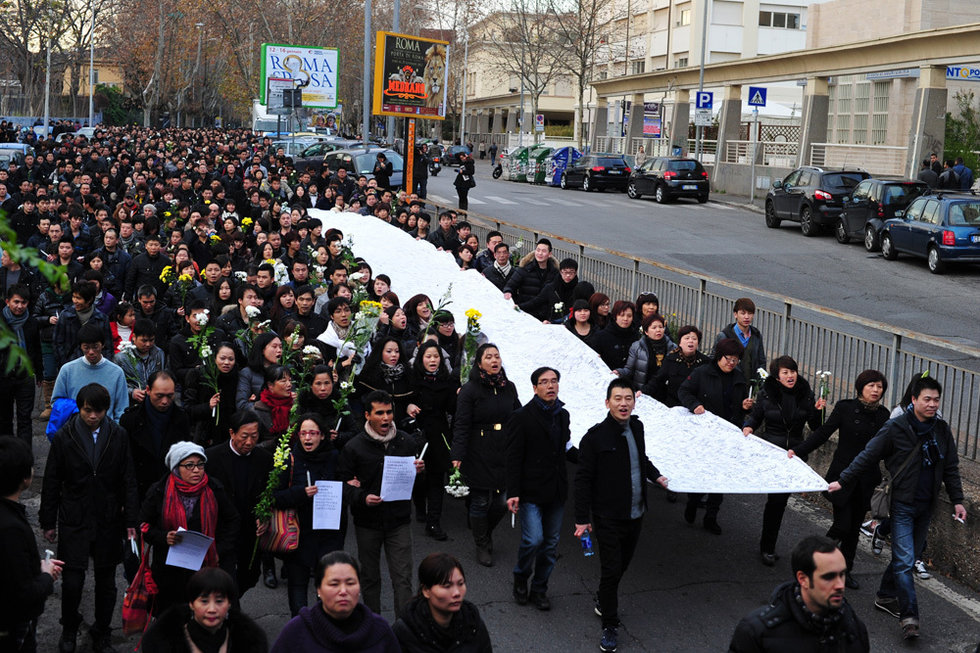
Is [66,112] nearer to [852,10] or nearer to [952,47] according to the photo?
[852,10]

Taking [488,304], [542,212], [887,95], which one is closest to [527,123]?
[887,95]

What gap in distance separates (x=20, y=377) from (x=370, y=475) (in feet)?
12.5

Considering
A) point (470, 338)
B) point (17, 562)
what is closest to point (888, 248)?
point (470, 338)

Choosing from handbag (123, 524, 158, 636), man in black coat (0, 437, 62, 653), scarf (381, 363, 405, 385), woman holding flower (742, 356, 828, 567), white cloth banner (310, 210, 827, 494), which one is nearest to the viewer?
man in black coat (0, 437, 62, 653)

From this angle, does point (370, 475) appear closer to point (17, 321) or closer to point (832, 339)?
point (832, 339)

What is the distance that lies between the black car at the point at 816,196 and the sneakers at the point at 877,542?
20.2 m

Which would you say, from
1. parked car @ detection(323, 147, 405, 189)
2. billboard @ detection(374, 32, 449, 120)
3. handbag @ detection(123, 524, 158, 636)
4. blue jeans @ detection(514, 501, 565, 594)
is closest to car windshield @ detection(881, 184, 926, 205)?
billboard @ detection(374, 32, 449, 120)

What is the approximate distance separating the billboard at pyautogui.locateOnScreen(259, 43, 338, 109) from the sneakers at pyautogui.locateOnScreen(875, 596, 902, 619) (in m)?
43.9

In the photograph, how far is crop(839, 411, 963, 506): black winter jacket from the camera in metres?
7.34

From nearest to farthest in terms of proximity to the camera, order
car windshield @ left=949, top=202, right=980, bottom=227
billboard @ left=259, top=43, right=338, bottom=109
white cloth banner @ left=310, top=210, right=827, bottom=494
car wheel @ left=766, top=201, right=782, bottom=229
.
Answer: white cloth banner @ left=310, top=210, right=827, bottom=494 → car windshield @ left=949, top=202, right=980, bottom=227 → car wheel @ left=766, top=201, right=782, bottom=229 → billboard @ left=259, top=43, right=338, bottom=109

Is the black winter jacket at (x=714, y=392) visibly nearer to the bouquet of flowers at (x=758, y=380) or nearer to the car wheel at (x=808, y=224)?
the bouquet of flowers at (x=758, y=380)

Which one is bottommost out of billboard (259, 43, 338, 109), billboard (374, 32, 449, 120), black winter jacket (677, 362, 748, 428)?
black winter jacket (677, 362, 748, 428)

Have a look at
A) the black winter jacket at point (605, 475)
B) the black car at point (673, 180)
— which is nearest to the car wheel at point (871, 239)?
the black car at point (673, 180)

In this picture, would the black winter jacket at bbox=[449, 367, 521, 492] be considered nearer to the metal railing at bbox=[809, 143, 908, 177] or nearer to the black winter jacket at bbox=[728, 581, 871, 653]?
the black winter jacket at bbox=[728, 581, 871, 653]
